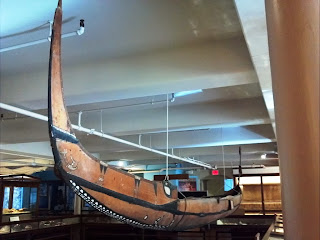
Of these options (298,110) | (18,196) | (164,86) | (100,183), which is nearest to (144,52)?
(164,86)

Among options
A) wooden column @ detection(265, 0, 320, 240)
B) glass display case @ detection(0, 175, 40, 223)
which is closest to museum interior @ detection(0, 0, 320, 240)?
wooden column @ detection(265, 0, 320, 240)

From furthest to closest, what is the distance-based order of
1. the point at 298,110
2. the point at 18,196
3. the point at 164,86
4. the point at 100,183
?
1. the point at 18,196
2. the point at 164,86
3. the point at 100,183
4. the point at 298,110

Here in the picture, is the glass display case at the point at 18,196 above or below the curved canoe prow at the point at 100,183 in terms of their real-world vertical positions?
below

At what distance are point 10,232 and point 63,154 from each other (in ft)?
26.7

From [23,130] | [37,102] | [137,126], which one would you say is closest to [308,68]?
[37,102]

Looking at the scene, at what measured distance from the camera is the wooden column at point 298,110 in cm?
90

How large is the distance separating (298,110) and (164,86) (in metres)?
3.23

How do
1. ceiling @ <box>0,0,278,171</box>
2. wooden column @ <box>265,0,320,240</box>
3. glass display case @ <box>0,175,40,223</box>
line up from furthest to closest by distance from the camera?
glass display case @ <box>0,175,40,223</box> → ceiling @ <box>0,0,278,171</box> → wooden column @ <box>265,0,320,240</box>

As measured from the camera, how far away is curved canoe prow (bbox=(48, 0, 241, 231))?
6.29 feet

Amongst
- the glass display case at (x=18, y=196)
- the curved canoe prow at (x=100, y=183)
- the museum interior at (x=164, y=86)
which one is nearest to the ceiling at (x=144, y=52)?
the museum interior at (x=164, y=86)

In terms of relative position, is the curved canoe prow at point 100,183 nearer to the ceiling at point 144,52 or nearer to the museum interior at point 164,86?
the museum interior at point 164,86

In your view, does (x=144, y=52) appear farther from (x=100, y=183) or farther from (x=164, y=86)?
(x=100, y=183)

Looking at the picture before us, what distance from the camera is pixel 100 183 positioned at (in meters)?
2.18

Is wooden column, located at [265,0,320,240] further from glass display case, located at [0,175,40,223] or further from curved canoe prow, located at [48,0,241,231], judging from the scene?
glass display case, located at [0,175,40,223]
